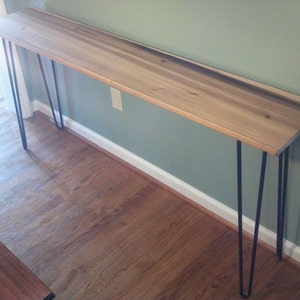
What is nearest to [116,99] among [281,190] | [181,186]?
[181,186]

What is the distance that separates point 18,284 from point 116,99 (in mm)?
1216

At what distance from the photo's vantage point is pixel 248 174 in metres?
1.64

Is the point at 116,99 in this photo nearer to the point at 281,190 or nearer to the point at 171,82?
the point at 171,82

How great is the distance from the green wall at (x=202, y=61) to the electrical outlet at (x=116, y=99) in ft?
0.11

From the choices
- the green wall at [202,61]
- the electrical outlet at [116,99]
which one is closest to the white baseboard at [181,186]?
the green wall at [202,61]

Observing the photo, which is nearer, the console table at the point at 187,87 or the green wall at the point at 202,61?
the console table at the point at 187,87

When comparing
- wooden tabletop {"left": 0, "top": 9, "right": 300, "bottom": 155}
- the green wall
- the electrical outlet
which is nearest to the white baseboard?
the green wall

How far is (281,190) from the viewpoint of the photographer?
58.6 inches

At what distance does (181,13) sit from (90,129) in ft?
3.43

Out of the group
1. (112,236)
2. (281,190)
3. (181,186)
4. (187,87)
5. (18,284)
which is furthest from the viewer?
(181,186)

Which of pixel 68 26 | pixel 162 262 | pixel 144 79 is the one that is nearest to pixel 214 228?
pixel 162 262

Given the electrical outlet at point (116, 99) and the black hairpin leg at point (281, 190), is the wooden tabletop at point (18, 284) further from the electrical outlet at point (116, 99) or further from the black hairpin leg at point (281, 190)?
the electrical outlet at point (116, 99)

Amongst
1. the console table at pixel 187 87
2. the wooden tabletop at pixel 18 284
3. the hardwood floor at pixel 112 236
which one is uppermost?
the console table at pixel 187 87

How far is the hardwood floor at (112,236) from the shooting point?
1.62m
